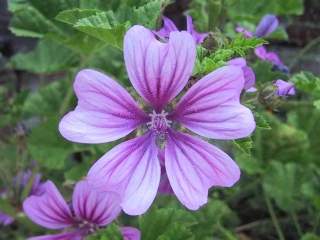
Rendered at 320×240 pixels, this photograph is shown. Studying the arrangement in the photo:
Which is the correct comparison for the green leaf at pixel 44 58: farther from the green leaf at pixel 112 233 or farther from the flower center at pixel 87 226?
the green leaf at pixel 112 233

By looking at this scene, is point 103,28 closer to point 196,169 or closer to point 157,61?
point 157,61

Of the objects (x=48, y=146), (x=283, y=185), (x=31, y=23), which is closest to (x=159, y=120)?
(x=31, y=23)

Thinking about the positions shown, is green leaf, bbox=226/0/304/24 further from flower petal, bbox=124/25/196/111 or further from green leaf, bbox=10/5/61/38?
flower petal, bbox=124/25/196/111

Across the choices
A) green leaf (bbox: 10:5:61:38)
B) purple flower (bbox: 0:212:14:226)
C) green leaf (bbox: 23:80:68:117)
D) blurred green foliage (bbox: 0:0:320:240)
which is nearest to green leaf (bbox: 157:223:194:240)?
blurred green foliage (bbox: 0:0:320:240)

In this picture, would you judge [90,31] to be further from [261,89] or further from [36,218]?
[36,218]

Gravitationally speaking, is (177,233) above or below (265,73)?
below

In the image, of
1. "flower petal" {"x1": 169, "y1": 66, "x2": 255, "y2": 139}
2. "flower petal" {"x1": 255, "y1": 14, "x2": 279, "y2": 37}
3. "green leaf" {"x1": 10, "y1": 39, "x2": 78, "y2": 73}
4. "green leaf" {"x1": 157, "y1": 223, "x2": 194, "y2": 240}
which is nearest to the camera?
"flower petal" {"x1": 169, "y1": 66, "x2": 255, "y2": 139}

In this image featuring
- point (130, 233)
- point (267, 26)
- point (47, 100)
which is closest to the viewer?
point (130, 233)
